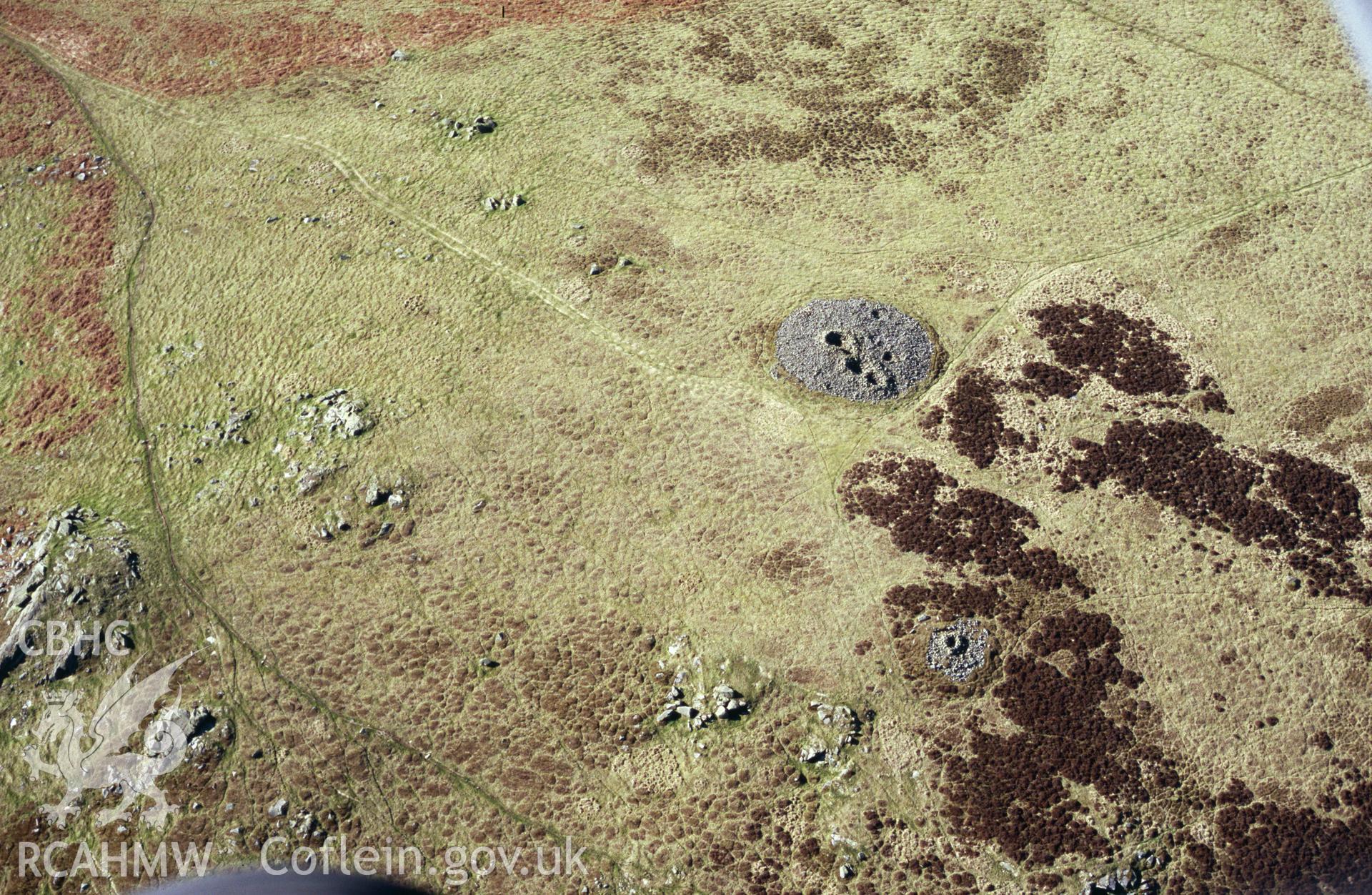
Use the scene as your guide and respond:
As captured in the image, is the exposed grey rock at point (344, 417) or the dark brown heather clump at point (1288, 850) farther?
the exposed grey rock at point (344, 417)

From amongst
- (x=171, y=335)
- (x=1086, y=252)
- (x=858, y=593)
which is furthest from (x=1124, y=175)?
(x=171, y=335)

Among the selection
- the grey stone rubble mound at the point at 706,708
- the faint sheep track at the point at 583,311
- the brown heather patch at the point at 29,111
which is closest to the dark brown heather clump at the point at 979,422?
the faint sheep track at the point at 583,311

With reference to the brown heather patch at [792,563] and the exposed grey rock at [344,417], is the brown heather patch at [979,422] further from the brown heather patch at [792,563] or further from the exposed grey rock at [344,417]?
the exposed grey rock at [344,417]

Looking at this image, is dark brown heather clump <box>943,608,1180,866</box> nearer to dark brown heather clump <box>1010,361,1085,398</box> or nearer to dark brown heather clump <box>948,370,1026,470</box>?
dark brown heather clump <box>948,370,1026,470</box>

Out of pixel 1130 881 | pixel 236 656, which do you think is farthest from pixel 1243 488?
pixel 236 656

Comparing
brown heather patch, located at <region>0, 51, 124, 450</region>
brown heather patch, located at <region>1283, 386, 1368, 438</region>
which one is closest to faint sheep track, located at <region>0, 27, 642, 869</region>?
brown heather patch, located at <region>0, 51, 124, 450</region>

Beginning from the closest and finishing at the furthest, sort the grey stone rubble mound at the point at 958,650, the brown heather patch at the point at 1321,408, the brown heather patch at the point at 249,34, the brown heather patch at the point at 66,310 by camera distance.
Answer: the grey stone rubble mound at the point at 958,650 < the brown heather patch at the point at 1321,408 < the brown heather patch at the point at 66,310 < the brown heather patch at the point at 249,34
